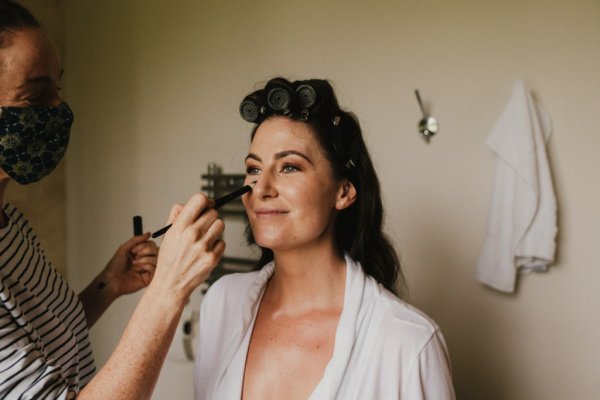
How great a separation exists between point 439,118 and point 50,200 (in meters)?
2.07

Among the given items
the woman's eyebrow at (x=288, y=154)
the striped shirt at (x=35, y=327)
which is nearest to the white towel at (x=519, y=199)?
the woman's eyebrow at (x=288, y=154)

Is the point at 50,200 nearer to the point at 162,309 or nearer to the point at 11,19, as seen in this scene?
the point at 11,19

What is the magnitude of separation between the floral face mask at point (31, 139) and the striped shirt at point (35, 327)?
0.57 ft

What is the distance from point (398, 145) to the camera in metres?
1.78

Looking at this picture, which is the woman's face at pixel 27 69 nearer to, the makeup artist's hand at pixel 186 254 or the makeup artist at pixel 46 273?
the makeup artist at pixel 46 273

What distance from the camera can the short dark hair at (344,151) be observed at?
4.18 ft

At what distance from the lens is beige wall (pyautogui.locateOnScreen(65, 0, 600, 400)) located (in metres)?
1.50

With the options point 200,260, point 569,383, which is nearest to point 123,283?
point 200,260

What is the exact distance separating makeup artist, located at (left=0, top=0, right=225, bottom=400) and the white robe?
1.15 feet

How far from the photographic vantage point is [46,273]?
4.06ft

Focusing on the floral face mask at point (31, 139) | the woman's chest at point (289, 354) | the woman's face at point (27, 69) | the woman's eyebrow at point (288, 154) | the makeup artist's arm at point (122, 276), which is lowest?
the woman's chest at point (289, 354)

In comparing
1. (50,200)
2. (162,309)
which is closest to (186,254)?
(162,309)

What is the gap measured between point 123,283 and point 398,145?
3.28 ft

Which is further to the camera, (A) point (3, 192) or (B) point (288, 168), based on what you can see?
(B) point (288, 168)
